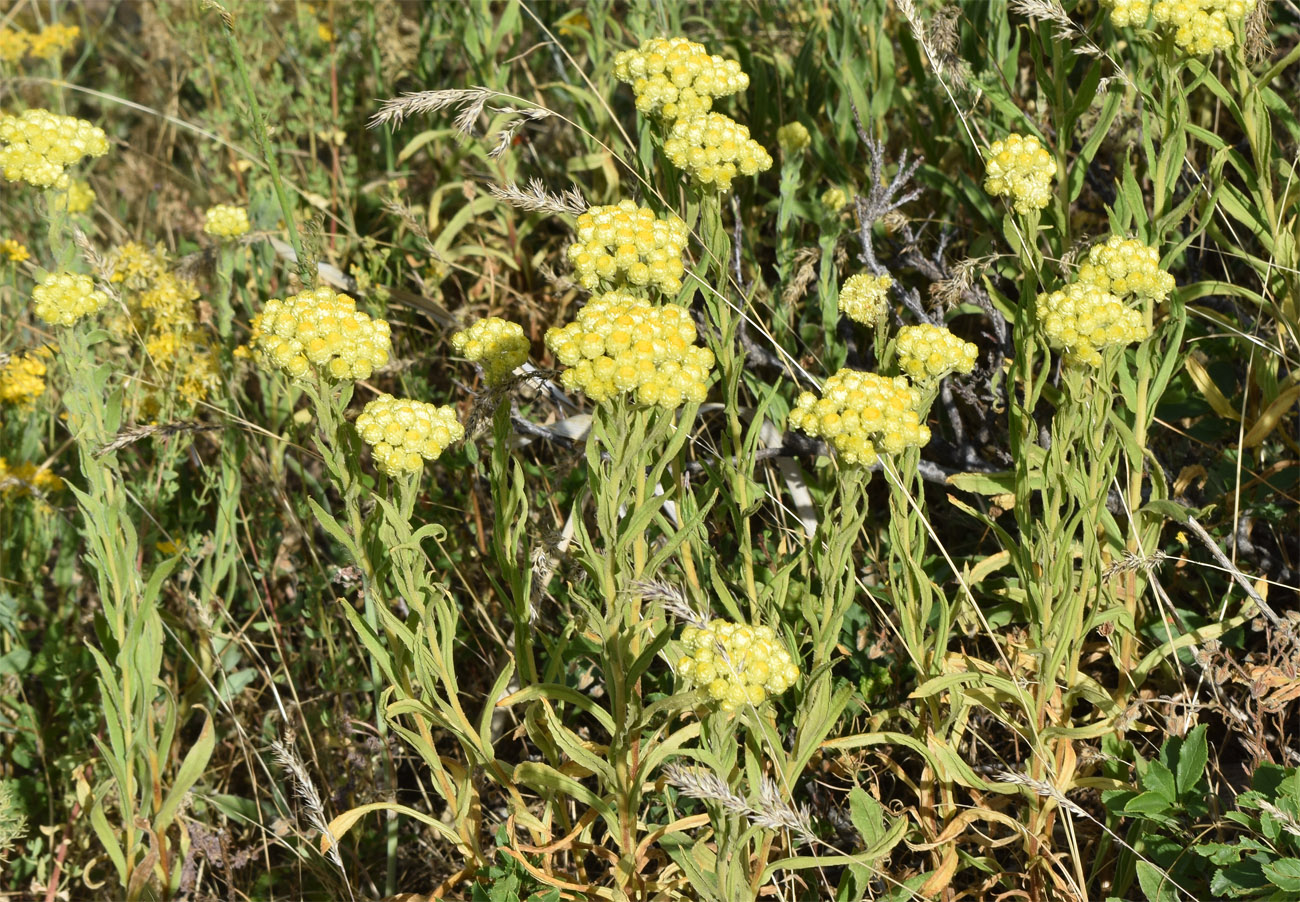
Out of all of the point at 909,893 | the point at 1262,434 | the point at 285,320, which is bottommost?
the point at 909,893

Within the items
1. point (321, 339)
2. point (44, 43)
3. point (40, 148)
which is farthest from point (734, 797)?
point (44, 43)

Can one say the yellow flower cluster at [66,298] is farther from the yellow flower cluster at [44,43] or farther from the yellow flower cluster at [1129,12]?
the yellow flower cluster at [44,43]

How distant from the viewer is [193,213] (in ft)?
14.9

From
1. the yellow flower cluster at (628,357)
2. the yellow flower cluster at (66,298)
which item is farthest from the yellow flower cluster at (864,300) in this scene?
the yellow flower cluster at (66,298)

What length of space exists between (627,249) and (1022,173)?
0.84 meters

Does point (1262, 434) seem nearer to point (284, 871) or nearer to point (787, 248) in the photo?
point (787, 248)

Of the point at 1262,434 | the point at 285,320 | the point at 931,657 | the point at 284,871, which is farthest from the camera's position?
the point at 284,871

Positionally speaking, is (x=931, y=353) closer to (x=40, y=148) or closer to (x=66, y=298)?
(x=66, y=298)

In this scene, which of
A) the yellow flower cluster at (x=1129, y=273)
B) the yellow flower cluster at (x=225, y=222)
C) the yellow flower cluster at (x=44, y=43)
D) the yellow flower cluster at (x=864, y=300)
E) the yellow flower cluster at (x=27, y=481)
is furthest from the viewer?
the yellow flower cluster at (x=44, y=43)

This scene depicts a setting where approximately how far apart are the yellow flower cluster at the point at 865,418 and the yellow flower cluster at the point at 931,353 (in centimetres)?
18

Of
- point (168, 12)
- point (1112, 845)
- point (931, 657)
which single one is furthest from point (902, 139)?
point (168, 12)

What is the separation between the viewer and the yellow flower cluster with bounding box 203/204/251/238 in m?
2.95

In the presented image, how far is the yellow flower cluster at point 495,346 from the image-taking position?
191 centimetres

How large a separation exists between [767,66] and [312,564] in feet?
7.56
